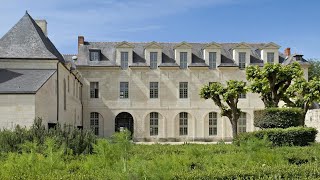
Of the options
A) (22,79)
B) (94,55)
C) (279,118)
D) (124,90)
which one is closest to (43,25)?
(94,55)

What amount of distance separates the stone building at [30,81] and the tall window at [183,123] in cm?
959

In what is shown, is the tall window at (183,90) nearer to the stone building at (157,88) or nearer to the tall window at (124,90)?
the stone building at (157,88)

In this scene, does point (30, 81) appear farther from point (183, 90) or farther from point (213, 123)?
point (213, 123)

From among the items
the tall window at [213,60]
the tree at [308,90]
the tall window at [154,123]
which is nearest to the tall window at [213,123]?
the tall window at [213,60]

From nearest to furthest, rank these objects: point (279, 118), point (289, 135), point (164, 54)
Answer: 1. point (289, 135)
2. point (279, 118)
3. point (164, 54)

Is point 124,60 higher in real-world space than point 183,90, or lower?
higher

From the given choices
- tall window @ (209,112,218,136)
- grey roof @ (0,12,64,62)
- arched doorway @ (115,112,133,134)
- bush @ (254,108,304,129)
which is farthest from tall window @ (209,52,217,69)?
bush @ (254,108,304,129)

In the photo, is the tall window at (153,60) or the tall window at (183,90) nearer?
the tall window at (183,90)

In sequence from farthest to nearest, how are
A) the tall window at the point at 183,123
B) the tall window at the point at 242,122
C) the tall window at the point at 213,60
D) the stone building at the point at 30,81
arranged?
the tall window at the point at 242,122
the tall window at the point at 213,60
the tall window at the point at 183,123
the stone building at the point at 30,81

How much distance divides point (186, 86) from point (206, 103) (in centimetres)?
215

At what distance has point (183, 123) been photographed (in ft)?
126

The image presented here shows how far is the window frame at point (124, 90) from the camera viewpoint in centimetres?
3834

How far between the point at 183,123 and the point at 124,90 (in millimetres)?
5537

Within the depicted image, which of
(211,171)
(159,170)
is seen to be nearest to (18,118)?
(211,171)
